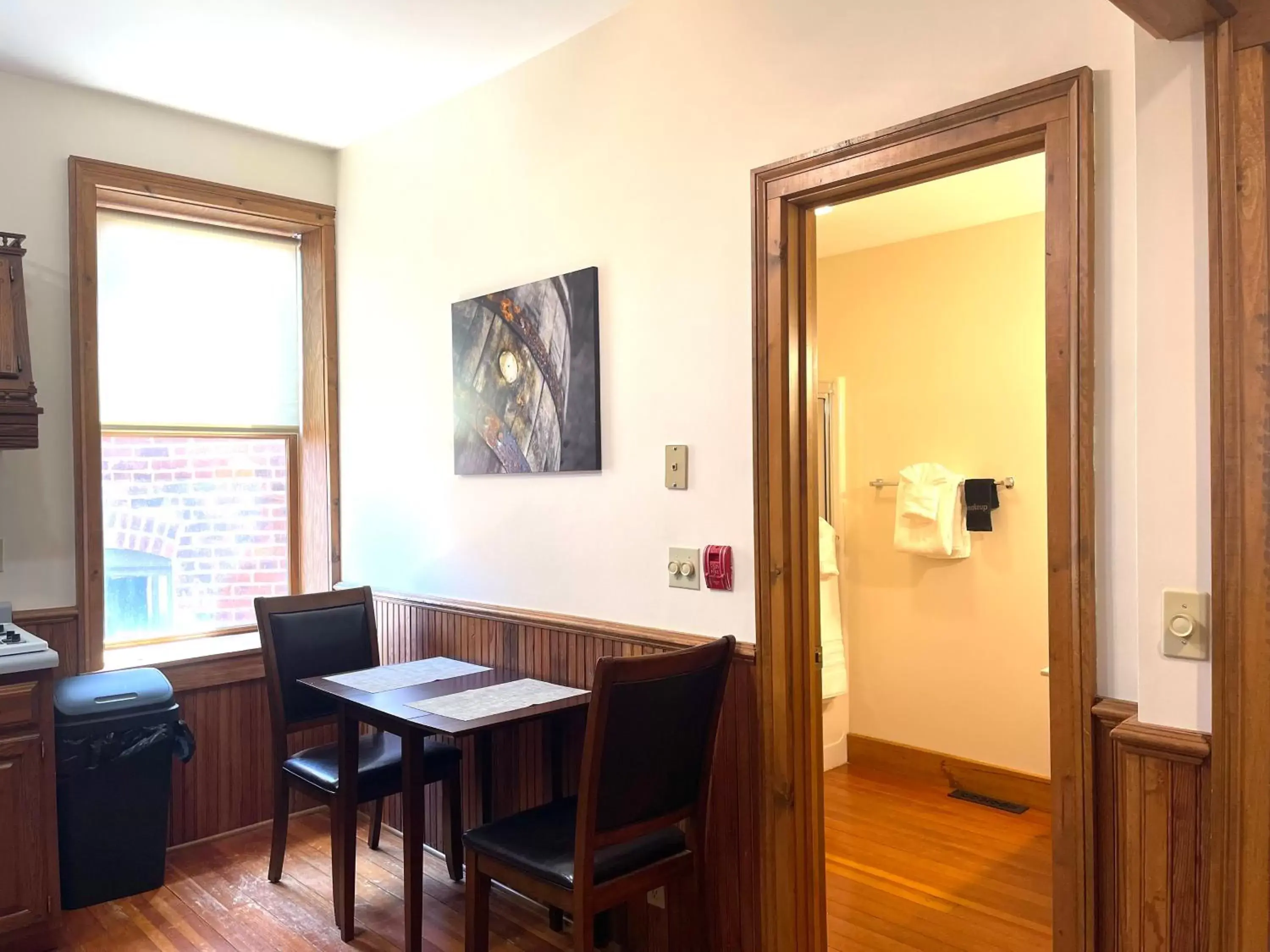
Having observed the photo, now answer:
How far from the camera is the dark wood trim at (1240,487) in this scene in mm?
1438

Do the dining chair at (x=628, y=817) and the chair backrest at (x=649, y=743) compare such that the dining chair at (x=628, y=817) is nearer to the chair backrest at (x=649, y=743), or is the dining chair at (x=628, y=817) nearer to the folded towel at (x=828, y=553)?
the chair backrest at (x=649, y=743)

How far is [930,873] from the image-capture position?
311cm

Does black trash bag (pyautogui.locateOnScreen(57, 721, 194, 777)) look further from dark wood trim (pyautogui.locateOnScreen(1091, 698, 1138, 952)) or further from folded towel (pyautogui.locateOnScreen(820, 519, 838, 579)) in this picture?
dark wood trim (pyautogui.locateOnScreen(1091, 698, 1138, 952))

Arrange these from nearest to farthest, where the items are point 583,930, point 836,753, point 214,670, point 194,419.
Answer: point 583,930, point 214,670, point 194,419, point 836,753

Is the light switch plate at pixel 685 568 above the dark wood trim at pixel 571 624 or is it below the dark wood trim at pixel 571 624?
above

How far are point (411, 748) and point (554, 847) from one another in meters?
0.49

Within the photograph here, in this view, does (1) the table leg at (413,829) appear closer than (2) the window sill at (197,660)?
Yes

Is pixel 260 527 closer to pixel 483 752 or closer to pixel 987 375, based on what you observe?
pixel 483 752

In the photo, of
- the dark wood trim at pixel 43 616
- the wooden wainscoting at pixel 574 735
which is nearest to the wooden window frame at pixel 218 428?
Result: the dark wood trim at pixel 43 616

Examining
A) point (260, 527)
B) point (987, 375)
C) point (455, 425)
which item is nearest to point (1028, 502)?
point (987, 375)

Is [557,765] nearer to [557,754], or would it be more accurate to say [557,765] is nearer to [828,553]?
[557,754]

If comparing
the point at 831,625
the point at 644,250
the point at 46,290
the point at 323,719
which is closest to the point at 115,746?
the point at 323,719

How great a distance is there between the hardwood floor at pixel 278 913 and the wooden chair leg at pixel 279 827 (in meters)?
0.05

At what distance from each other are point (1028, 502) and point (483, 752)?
2.45m
